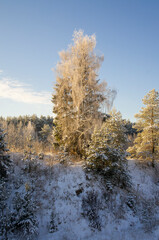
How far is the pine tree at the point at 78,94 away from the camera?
12250 millimetres

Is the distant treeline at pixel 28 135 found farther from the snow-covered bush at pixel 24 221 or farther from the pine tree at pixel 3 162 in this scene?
the snow-covered bush at pixel 24 221

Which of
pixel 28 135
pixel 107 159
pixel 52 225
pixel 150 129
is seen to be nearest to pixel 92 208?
pixel 52 225

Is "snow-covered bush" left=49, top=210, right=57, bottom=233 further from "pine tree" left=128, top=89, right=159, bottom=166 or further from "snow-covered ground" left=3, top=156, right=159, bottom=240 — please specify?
"pine tree" left=128, top=89, right=159, bottom=166

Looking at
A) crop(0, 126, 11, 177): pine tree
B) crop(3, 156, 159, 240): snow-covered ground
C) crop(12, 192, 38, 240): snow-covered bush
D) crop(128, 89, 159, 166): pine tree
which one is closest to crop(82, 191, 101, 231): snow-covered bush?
crop(3, 156, 159, 240): snow-covered ground

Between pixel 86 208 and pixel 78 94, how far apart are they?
8654 millimetres

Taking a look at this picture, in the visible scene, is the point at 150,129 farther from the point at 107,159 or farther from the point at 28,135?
the point at 28,135

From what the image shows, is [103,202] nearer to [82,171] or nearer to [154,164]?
[82,171]

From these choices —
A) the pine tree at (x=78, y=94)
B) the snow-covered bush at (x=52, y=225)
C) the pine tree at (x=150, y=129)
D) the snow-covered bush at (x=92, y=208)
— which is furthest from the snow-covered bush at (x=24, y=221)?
the pine tree at (x=150, y=129)

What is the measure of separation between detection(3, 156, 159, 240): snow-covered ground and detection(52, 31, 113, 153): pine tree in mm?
3677

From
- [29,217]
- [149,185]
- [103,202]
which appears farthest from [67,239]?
[149,185]

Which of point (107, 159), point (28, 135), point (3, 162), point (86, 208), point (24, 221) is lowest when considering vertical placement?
point (86, 208)

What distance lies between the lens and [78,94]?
40.1ft

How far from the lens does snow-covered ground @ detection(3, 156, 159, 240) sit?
5.62 metres

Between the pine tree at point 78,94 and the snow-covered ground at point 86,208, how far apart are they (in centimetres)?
368
